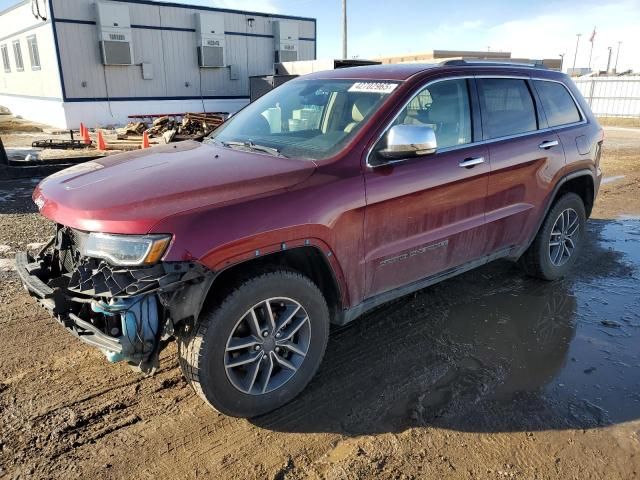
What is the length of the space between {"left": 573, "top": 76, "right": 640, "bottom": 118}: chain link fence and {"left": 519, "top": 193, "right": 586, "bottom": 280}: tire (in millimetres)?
23659

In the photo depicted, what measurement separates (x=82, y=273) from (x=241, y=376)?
1026mm

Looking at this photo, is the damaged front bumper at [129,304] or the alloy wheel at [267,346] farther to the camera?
the alloy wheel at [267,346]

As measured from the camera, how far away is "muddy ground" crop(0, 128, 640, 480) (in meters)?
2.56

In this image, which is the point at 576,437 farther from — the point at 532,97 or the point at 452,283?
the point at 532,97

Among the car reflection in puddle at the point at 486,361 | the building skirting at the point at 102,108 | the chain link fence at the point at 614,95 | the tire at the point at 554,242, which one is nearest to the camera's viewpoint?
the car reflection in puddle at the point at 486,361

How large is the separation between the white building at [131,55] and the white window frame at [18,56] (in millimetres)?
51

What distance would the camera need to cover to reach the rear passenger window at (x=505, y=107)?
3.87 m

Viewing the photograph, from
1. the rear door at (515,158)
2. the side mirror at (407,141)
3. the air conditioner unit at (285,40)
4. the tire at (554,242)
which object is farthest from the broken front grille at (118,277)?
the air conditioner unit at (285,40)

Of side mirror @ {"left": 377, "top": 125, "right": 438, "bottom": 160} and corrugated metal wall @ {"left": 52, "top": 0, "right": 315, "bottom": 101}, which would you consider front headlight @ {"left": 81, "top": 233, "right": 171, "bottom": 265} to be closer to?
side mirror @ {"left": 377, "top": 125, "right": 438, "bottom": 160}

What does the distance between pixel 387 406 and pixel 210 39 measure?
888 inches

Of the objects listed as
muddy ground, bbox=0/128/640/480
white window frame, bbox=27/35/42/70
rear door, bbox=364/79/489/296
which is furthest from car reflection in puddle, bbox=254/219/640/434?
white window frame, bbox=27/35/42/70

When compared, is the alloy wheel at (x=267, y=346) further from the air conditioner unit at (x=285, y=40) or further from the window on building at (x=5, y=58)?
the window on building at (x=5, y=58)

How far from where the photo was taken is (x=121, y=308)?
2336mm

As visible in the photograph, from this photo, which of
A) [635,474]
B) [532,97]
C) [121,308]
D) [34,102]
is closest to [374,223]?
[121,308]
